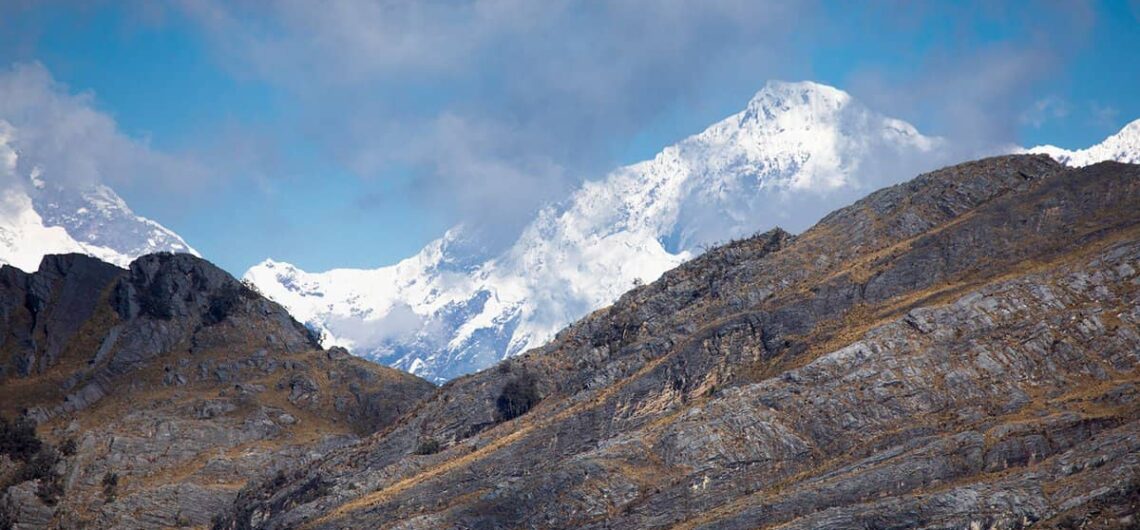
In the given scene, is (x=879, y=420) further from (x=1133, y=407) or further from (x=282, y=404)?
(x=282, y=404)

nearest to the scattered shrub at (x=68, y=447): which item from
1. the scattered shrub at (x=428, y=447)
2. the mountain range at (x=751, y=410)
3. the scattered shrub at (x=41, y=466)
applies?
the mountain range at (x=751, y=410)

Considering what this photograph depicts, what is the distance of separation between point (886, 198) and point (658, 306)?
33538 millimetres

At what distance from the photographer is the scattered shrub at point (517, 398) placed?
164 metres

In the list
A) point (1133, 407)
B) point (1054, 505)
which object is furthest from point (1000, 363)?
point (1054, 505)

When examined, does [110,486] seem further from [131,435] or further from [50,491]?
[131,435]

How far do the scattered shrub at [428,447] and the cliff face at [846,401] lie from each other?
284 millimetres

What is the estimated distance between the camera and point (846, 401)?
4946 inches

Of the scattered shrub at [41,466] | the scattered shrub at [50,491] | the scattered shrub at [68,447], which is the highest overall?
the scattered shrub at [68,447]

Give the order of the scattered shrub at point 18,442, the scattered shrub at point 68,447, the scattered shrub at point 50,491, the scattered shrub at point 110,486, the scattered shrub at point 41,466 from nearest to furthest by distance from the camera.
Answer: the scattered shrub at point 50,491 → the scattered shrub at point 110,486 → the scattered shrub at point 41,466 → the scattered shrub at point 18,442 → the scattered shrub at point 68,447

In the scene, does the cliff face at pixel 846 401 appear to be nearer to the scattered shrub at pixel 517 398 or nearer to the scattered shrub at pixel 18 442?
the scattered shrub at pixel 517 398

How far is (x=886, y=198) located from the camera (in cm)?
17100

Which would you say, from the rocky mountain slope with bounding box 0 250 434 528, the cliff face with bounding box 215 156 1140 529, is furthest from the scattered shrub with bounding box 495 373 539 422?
the rocky mountain slope with bounding box 0 250 434 528

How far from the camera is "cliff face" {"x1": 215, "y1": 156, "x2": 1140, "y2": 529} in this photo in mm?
108625

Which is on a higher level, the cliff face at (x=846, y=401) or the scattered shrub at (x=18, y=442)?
the scattered shrub at (x=18, y=442)
